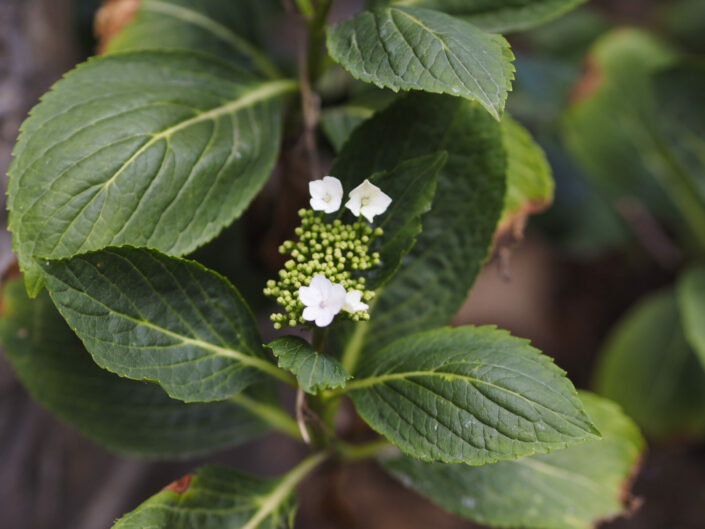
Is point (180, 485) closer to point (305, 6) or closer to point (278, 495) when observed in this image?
point (278, 495)

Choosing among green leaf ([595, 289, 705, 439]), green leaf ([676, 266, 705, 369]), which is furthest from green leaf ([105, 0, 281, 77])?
Result: green leaf ([595, 289, 705, 439])

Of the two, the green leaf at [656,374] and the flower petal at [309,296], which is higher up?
the flower petal at [309,296]

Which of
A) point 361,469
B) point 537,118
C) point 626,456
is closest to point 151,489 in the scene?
point 361,469

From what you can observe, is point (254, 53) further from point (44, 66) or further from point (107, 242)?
point (107, 242)

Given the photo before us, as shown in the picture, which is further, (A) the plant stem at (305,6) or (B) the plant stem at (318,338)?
(A) the plant stem at (305,6)

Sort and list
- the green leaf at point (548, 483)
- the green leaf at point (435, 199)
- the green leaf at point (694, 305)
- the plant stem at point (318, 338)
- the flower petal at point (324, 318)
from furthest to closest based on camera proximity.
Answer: the green leaf at point (694, 305) → the green leaf at point (548, 483) → the green leaf at point (435, 199) → the plant stem at point (318, 338) → the flower petal at point (324, 318)

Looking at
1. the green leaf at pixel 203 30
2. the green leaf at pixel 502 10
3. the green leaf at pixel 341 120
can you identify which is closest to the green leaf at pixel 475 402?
the green leaf at pixel 341 120

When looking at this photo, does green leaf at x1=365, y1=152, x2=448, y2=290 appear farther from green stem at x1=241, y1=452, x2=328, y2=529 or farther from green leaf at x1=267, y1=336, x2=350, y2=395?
green stem at x1=241, y1=452, x2=328, y2=529

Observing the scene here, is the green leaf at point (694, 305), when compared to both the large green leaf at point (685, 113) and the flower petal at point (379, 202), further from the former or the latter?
the flower petal at point (379, 202)
